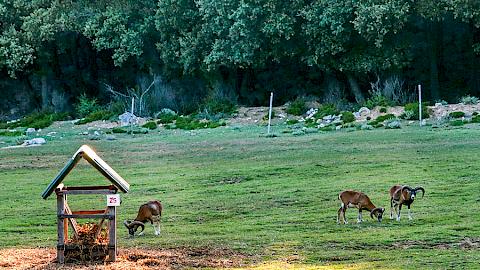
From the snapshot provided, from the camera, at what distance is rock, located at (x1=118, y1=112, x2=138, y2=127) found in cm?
4459

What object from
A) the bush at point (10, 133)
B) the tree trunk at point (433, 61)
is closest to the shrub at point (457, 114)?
the tree trunk at point (433, 61)

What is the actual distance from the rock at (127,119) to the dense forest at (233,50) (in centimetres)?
280

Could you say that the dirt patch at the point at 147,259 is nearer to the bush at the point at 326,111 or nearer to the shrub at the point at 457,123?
the shrub at the point at 457,123

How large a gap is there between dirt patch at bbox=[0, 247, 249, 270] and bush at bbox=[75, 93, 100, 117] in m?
34.8

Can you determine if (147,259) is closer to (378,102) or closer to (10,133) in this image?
(378,102)

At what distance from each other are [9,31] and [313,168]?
2956cm

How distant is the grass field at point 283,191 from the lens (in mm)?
15781

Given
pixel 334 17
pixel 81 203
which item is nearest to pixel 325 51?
pixel 334 17

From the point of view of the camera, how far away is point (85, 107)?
50875 mm

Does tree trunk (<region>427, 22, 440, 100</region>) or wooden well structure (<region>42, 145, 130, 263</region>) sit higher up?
tree trunk (<region>427, 22, 440, 100</region>)

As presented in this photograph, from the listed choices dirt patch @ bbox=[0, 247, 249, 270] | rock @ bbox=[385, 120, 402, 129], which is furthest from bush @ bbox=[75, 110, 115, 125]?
dirt patch @ bbox=[0, 247, 249, 270]

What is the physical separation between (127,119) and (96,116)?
98.9 inches

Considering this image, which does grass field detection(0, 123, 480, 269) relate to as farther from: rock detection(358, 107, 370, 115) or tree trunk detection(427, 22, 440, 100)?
tree trunk detection(427, 22, 440, 100)

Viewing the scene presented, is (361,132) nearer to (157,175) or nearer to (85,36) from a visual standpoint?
(157,175)
